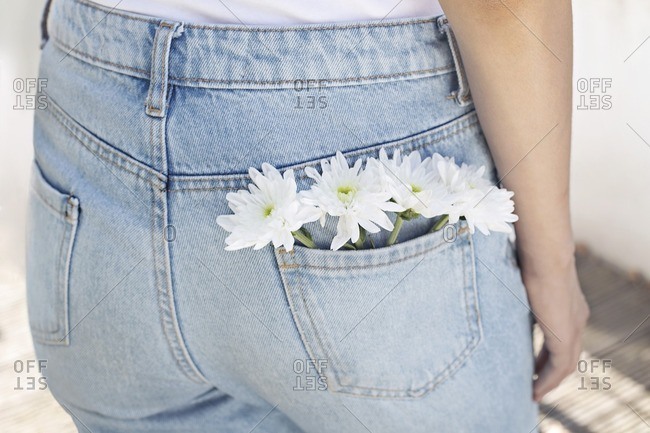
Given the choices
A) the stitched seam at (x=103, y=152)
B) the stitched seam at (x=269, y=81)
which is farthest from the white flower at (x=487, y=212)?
the stitched seam at (x=103, y=152)

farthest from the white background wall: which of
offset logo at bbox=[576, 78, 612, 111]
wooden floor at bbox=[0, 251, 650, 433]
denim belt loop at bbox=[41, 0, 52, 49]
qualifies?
denim belt loop at bbox=[41, 0, 52, 49]

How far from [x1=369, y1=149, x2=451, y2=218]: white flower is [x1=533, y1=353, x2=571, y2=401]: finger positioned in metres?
0.30

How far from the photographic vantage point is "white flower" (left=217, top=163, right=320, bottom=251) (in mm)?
545

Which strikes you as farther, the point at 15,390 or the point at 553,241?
the point at 15,390

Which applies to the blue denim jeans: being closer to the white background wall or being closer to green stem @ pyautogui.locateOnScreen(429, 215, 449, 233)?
green stem @ pyautogui.locateOnScreen(429, 215, 449, 233)

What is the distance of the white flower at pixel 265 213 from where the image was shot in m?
0.55

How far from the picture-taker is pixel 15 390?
6.10 ft

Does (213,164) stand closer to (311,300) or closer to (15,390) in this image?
(311,300)

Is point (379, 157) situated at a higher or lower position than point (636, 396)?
higher

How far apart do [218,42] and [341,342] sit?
246 millimetres

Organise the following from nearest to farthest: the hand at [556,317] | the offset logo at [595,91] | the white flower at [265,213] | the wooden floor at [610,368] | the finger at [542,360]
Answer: the white flower at [265,213]
the hand at [556,317]
the finger at [542,360]
the wooden floor at [610,368]
the offset logo at [595,91]

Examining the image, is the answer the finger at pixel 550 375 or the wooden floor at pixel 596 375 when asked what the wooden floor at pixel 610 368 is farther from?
the finger at pixel 550 375

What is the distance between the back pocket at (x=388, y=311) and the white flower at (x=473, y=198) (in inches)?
0.7

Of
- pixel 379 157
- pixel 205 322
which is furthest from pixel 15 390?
pixel 379 157
